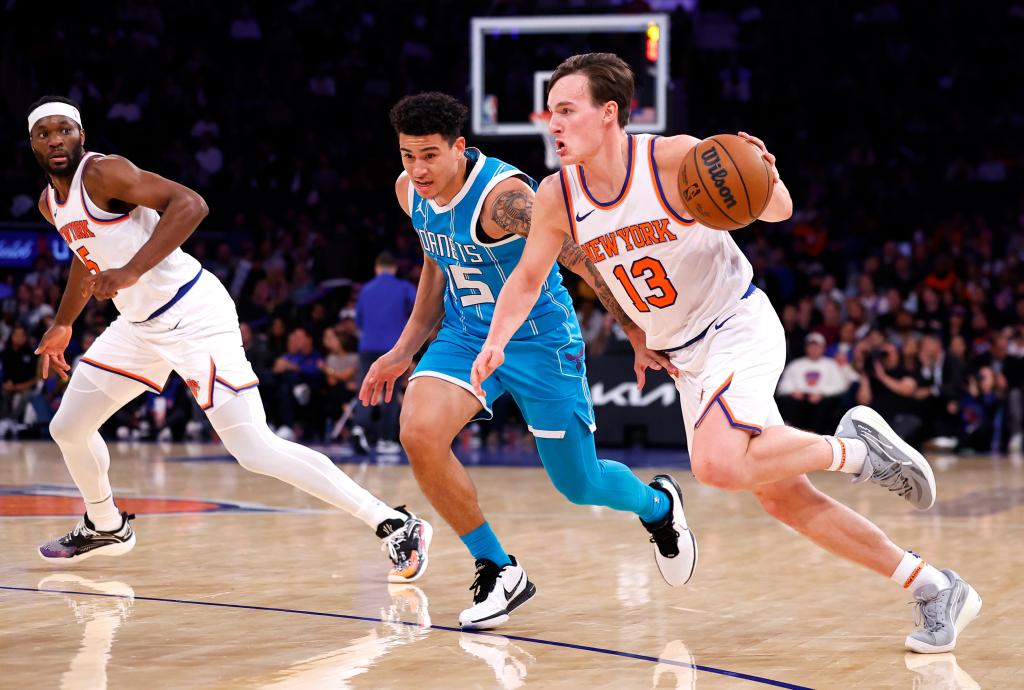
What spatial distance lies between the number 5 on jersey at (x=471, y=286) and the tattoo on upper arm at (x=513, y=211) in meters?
0.26

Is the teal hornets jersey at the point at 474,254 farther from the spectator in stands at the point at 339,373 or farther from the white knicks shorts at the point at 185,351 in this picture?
the spectator in stands at the point at 339,373

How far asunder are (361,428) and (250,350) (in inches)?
105

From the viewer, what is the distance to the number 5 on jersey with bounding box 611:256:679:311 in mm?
4457

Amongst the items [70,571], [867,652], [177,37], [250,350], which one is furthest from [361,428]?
[177,37]

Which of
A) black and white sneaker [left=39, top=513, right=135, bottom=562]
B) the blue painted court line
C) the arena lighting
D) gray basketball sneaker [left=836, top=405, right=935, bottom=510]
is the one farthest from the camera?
the arena lighting

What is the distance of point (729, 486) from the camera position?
4156 millimetres

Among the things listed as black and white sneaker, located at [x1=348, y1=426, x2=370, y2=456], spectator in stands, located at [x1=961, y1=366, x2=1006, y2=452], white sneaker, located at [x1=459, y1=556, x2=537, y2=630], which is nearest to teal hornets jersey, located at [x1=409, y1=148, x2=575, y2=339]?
white sneaker, located at [x1=459, y1=556, x2=537, y2=630]

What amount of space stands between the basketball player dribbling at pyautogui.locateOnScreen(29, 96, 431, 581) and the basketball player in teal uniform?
2.69ft

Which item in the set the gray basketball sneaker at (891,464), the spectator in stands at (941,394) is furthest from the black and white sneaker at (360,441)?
the gray basketball sneaker at (891,464)

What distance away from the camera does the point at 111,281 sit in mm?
5516

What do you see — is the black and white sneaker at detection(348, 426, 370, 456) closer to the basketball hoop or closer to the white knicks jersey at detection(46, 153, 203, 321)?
the basketball hoop

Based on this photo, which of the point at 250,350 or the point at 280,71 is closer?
the point at 250,350

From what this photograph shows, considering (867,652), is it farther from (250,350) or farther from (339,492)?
(250,350)

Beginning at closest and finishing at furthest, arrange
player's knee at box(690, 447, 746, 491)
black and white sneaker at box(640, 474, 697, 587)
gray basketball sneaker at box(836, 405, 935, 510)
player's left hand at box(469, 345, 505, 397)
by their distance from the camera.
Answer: player's knee at box(690, 447, 746, 491)
player's left hand at box(469, 345, 505, 397)
gray basketball sneaker at box(836, 405, 935, 510)
black and white sneaker at box(640, 474, 697, 587)
